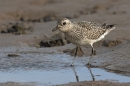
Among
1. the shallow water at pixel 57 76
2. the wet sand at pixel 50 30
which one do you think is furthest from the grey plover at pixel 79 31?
the shallow water at pixel 57 76

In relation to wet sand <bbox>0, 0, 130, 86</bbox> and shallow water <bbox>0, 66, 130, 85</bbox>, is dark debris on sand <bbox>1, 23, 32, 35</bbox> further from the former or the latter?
shallow water <bbox>0, 66, 130, 85</bbox>

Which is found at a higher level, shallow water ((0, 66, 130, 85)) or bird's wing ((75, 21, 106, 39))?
bird's wing ((75, 21, 106, 39))

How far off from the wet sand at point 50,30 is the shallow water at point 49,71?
0.03 meters

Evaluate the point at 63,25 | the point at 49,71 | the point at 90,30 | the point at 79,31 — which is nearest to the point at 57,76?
the point at 49,71

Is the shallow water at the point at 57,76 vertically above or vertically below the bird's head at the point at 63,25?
below

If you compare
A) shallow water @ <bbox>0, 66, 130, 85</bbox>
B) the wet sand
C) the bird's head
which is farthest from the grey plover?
shallow water @ <bbox>0, 66, 130, 85</bbox>

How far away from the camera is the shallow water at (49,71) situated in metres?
9.59

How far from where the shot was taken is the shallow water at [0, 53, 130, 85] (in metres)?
9.59

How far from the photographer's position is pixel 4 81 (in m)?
9.52

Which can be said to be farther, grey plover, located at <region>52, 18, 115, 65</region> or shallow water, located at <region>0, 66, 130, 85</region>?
grey plover, located at <region>52, 18, 115, 65</region>

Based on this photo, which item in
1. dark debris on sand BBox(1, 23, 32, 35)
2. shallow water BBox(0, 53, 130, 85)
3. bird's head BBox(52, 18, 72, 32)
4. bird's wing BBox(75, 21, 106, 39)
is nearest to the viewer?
shallow water BBox(0, 53, 130, 85)

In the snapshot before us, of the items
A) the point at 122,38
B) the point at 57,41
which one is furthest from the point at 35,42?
the point at 122,38

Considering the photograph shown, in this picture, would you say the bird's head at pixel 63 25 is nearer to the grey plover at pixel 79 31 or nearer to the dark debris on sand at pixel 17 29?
the grey plover at pixel 79 31

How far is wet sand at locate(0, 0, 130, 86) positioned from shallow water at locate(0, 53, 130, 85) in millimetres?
27
